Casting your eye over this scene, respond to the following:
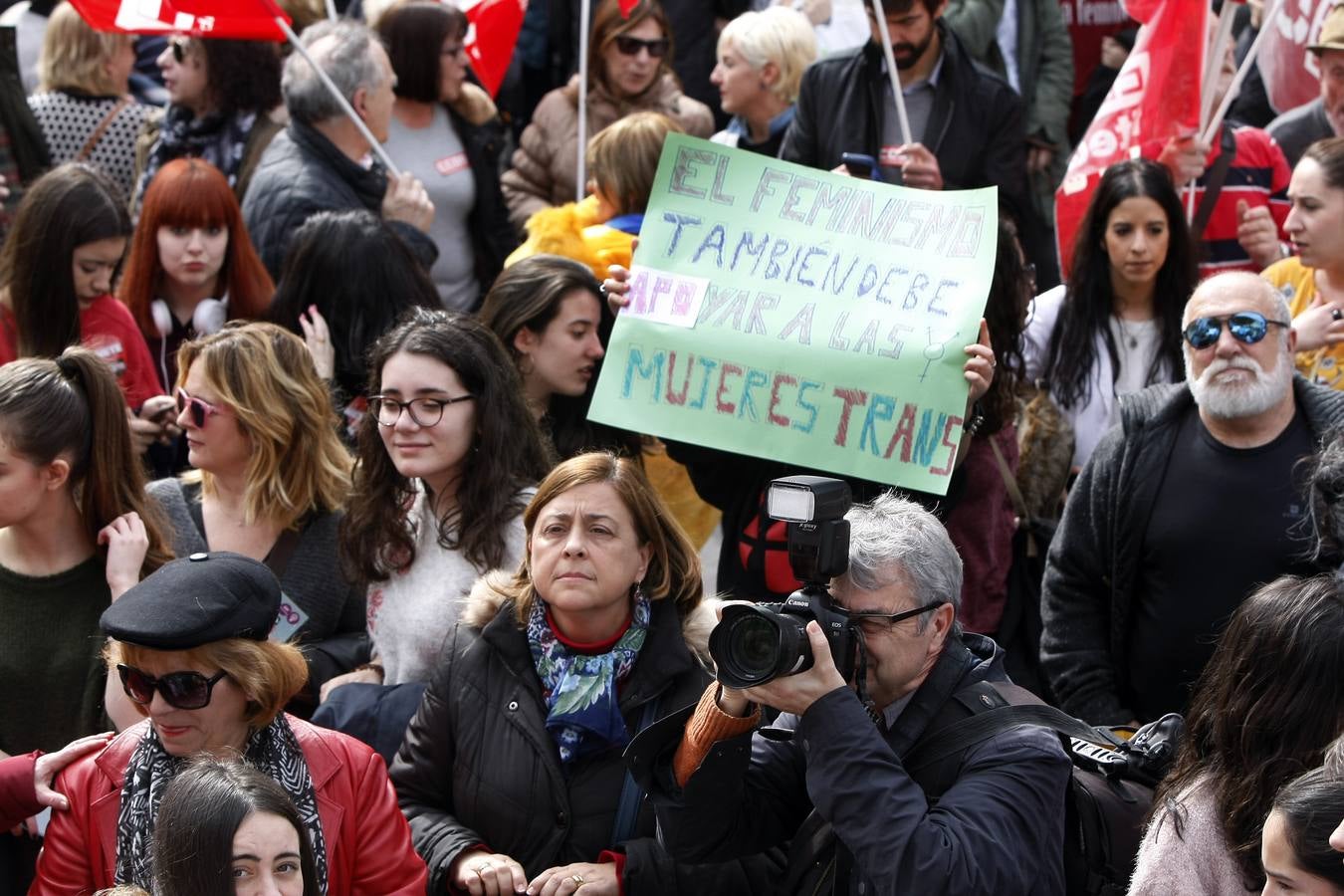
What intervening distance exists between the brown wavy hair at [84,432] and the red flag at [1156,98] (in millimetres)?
3537

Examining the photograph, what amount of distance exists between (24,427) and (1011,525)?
280 centimetres

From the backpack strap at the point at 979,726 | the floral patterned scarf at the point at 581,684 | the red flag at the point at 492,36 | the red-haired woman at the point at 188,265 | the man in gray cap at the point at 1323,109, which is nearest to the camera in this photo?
the backpack strap at the point at 979,726

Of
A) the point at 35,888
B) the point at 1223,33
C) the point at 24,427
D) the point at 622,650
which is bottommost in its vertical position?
the point at 35,888

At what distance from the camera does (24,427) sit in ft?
14.1

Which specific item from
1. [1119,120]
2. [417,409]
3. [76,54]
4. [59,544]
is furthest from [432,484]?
[76,54]

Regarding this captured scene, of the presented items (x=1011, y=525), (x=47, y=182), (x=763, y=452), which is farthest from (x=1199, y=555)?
(x=47, y=182)

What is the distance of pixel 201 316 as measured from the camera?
6219 millimetres

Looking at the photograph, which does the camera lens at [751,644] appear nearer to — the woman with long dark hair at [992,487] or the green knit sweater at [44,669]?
the green knit sweater at [44,669]

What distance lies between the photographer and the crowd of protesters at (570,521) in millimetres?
3428

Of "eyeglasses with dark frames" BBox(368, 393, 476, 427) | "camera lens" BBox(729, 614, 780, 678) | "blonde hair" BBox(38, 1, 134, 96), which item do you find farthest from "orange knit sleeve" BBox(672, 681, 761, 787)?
"blonde hair" BBox(38, 1, 134, 96)

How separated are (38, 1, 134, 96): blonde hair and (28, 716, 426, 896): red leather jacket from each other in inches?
189

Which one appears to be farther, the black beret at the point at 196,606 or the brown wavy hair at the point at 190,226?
the brown wavy hair at the point at 190,226

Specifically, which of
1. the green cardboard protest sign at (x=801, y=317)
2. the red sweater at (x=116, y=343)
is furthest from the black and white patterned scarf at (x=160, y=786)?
the red sweater at (x=116, y=343)

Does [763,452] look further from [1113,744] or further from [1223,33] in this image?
[1223,33]
